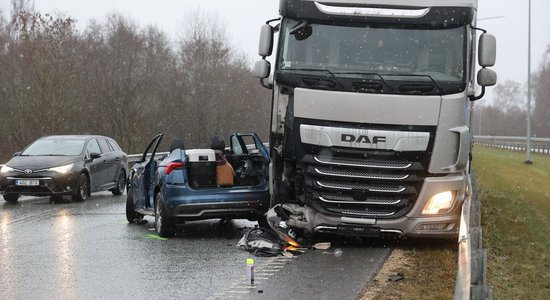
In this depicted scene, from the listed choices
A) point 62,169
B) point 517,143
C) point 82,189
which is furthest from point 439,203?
point 517,143

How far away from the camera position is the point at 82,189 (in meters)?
16.6

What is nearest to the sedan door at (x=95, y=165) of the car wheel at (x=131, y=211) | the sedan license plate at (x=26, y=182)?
the sedan license plate at (x=26, y=182)

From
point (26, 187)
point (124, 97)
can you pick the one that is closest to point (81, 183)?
point (26, 187)

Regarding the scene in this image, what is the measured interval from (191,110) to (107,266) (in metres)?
41.6

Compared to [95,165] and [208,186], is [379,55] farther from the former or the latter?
[95,165]

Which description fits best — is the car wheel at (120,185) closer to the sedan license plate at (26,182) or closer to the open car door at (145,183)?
the sedan license plate at (26,182)

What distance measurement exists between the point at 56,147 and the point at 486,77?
1120 cm

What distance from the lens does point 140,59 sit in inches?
1869

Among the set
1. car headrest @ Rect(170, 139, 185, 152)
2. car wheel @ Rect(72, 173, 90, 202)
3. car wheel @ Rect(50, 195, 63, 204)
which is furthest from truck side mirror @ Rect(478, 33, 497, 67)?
car wheel @ Rect(50, 195, 63, 204)

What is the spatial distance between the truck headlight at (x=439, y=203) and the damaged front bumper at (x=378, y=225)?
0.08 m

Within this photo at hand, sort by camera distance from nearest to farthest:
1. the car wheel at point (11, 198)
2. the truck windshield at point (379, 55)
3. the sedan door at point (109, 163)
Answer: the truck windshield at point (379, 55) < the car wheel at point (11, 198) < the sedan door at point (109, 163)

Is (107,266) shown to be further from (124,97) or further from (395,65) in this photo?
(124,97)

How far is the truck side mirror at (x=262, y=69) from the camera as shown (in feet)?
31.2

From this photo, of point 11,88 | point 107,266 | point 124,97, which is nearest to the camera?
point 107,266
